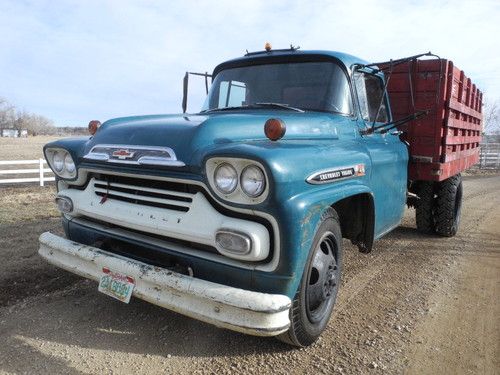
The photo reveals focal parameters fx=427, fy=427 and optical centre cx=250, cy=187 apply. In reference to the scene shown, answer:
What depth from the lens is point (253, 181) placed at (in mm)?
2393

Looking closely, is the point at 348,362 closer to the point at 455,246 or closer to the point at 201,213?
the point at 201,213

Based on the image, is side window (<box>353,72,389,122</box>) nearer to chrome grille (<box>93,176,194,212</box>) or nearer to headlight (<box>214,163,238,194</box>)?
headlight (<box>214,163,238,194</box>)

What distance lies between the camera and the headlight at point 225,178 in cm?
243

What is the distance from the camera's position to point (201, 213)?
2.52 metres

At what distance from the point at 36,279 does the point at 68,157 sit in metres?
1.42

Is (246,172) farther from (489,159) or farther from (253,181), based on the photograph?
(489,159)

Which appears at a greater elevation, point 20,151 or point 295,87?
point 295,87

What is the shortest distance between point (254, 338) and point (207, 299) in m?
0.88

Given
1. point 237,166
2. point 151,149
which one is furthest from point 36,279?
point 237,166

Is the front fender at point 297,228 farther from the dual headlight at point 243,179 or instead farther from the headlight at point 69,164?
the headlight at point 69,164

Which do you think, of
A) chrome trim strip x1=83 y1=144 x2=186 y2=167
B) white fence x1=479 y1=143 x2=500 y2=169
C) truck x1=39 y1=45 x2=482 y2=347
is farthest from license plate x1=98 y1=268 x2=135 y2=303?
white fence x1=479 y1=143 x2=500 y2=169

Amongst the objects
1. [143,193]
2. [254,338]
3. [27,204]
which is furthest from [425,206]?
[27,204]

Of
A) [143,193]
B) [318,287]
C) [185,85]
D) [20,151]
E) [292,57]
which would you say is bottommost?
[20,151]

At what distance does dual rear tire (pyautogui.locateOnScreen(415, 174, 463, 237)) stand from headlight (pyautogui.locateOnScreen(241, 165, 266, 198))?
434cm
